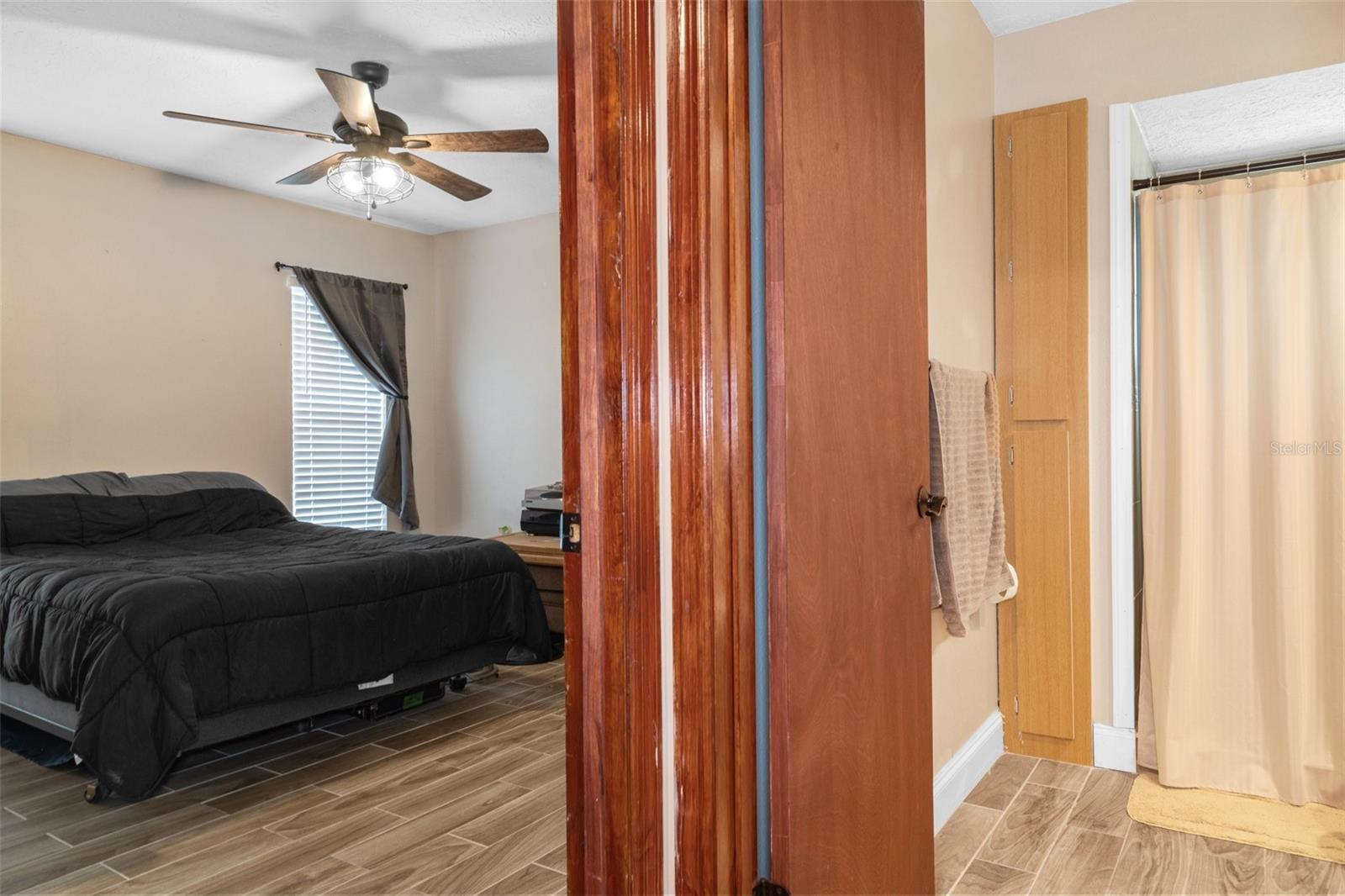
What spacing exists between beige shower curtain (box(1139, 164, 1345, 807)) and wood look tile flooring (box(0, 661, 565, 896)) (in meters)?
1.83

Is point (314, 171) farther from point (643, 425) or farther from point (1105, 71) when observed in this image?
point (1105, 71)

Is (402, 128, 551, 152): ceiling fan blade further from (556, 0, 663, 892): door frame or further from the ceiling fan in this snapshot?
(556, 0, 663, 892): door frame

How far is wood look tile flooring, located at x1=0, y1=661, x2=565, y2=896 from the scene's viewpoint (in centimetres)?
187

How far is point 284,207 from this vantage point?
459 centimetres

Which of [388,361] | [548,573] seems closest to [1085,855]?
[548,573]

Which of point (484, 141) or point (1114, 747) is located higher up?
point (484, 141)

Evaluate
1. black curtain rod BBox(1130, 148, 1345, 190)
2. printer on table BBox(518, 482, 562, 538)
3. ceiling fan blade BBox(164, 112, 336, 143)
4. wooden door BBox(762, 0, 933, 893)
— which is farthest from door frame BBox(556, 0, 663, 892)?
printer on table BBox(518, 482, 562, 538)

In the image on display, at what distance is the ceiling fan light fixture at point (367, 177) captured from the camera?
2986mm

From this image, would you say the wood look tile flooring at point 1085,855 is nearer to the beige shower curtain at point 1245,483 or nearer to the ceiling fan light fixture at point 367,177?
the beige shower curtain at point 1245,483

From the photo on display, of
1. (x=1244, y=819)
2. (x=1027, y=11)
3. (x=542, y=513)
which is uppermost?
(x=1027, y=11)

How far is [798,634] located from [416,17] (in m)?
2.38

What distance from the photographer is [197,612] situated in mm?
2291

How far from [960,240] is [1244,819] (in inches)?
66.4

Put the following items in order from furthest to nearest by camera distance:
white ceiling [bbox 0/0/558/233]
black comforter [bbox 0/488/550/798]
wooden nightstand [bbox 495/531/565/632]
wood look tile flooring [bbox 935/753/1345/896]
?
1. wooden nightstand [bbox 495/531/565/632]
2. white ceiling [bbox 0/0/558/233]
3. black comforter [bbox 0/488/550/798]
4. wood look tile flooring [bbox 935/753/1345/896]
